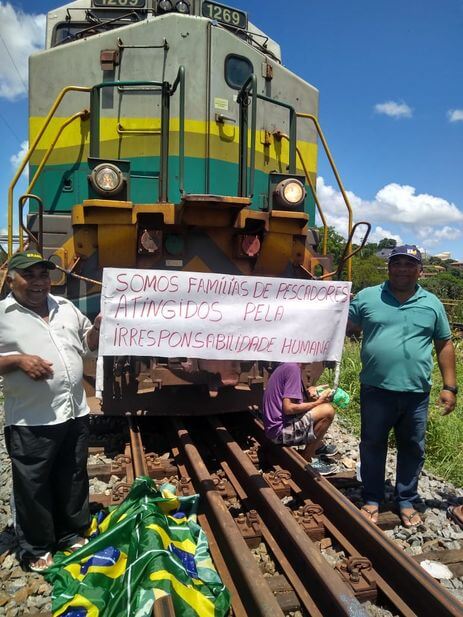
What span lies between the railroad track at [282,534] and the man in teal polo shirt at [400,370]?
1.83 feet

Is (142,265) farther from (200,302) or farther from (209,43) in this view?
(209,43)

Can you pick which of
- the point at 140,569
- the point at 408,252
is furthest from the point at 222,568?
the point at 408,252

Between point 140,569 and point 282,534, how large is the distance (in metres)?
0.93

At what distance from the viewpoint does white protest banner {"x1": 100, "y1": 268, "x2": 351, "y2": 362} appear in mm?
3432

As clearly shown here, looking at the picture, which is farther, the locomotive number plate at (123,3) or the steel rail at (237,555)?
the locomotive number plate at (123,3)

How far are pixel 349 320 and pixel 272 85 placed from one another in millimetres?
3144

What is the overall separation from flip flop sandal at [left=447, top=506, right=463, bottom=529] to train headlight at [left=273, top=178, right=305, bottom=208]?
2.70 m

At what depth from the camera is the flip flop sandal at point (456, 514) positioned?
3606 mm

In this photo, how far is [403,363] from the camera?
3.67 meters

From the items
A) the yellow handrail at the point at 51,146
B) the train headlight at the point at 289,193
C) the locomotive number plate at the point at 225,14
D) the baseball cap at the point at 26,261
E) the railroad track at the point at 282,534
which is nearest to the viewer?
the railroad track at the point at 282,534

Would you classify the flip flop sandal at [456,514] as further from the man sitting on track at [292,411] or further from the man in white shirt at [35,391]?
the man in white shirt at [35,391]

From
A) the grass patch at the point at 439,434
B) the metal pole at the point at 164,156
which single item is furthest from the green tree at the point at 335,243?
the metal pole at the point at 164,156

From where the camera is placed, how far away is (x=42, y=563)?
2977 millimetres

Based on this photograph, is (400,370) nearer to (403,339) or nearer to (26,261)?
(403,339)
